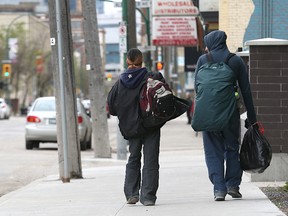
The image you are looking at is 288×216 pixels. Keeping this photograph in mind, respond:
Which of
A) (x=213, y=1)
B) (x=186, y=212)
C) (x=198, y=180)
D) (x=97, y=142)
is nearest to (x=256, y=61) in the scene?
(x=198, y=180)

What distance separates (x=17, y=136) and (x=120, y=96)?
2369 centimetres

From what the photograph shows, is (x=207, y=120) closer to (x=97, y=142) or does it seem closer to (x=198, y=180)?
(x=198, y=180)

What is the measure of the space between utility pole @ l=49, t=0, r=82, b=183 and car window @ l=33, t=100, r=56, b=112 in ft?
35.8

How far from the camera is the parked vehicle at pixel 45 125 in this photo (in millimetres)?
24469

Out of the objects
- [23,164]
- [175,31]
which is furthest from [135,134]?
[175,31]

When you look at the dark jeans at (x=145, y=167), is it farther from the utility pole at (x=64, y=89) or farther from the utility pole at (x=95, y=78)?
the utility pole at (x=95, y=78)

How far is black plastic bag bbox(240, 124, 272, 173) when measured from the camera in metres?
9.50

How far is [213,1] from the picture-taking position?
24.0m

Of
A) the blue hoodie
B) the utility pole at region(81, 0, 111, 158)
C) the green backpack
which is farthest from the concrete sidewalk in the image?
the utility pole at region(81, 0, 111, 158)

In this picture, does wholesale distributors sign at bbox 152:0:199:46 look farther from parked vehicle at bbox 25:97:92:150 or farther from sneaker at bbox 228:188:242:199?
sneaker at bbox 228:188:242:199

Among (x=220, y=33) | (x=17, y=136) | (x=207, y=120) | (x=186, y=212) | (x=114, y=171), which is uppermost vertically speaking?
(x=220, y=33)

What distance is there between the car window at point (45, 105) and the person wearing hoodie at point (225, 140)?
51.8ft

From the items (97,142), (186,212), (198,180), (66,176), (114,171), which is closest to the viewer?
(186,212)

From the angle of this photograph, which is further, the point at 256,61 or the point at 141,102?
the point at 256,61
